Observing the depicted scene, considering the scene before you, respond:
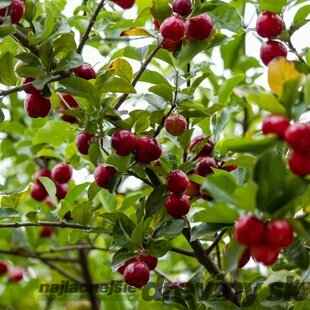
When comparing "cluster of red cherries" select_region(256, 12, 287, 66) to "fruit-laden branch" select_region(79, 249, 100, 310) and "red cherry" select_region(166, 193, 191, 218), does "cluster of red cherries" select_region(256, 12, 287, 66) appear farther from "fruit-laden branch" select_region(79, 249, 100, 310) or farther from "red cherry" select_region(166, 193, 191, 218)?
"fruit-laden branch" select_region(79, 249, 100, 310)

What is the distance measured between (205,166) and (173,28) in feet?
1.38

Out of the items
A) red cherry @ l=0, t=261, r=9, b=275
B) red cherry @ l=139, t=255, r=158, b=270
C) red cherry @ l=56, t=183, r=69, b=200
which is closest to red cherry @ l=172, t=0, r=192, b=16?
red cherry @ l=139, t=255, r=158, b=270

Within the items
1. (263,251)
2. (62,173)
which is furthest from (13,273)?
(263,251)

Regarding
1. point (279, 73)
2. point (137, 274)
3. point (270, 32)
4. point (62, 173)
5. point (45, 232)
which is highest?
point (279, 73)

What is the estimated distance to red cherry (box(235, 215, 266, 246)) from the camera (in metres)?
1.04

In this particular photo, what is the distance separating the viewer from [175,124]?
166cm

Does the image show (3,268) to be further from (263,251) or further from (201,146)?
(263,251)

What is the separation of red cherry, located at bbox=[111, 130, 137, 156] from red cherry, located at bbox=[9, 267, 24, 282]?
179 centimetres

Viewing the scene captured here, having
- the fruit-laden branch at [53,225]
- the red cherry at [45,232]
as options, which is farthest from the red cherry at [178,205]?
the red cherry at [45,232]

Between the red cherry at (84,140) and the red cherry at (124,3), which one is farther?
the red cherry at (124,3)

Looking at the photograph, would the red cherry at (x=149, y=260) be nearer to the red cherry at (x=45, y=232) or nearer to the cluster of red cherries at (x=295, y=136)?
the cluster of red cherries at (x=295, y=136)

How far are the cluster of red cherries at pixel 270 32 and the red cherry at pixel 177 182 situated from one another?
0.37 meters

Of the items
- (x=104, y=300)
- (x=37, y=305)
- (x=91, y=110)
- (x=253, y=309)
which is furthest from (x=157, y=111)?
(x=37, y=305)

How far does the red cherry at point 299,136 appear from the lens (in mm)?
1036
